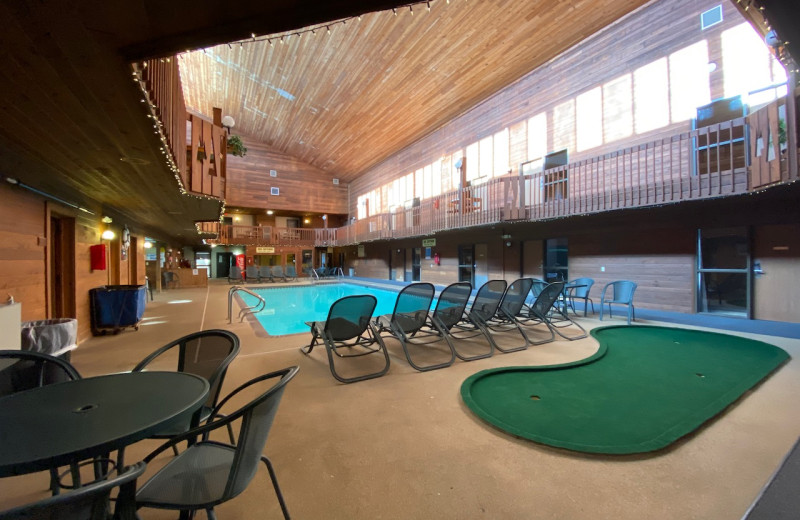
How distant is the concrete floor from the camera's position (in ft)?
5.07

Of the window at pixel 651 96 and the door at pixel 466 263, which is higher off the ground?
the window at pixel 651 96

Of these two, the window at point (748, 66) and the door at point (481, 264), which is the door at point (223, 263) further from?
the window at point (748, 66)

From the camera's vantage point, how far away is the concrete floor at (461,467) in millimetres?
1545

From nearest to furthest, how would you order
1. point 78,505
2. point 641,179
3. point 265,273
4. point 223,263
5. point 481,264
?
point 78,505
point 641,179
point 481,264
point 265,273
point 223,263

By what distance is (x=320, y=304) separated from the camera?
409 inches

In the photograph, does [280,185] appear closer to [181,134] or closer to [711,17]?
[181,134]

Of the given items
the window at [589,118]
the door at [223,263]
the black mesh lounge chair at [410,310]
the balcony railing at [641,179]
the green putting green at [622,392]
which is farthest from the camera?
the door at [223,263]

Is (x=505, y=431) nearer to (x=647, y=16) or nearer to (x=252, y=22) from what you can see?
(x=252, y=22)

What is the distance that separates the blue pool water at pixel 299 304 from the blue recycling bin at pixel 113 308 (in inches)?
84.4

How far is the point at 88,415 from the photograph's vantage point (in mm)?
1176

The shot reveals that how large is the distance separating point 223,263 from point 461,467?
25.2m

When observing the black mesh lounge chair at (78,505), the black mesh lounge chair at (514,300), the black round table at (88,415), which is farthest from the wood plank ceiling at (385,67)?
the black mesh lounge chair at (78,505)

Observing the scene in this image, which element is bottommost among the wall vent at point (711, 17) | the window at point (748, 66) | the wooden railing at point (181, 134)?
the wooden railing at point (181, 134)

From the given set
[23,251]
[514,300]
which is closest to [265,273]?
[23,251]
